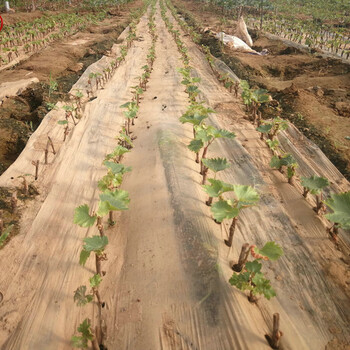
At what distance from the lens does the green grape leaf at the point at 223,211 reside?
3.63 metres

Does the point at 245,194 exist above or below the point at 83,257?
above

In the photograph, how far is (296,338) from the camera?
3.02m

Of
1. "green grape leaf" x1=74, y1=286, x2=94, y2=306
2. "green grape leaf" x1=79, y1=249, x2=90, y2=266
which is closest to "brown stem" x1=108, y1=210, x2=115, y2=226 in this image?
"green grape leaf" x1=79, y1=249, x2=90, y2=266

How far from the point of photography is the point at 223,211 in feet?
12.3

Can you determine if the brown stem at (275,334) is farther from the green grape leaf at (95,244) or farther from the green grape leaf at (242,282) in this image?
the green grape leaf at (95,244)

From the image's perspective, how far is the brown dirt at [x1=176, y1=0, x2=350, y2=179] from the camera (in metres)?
7.25

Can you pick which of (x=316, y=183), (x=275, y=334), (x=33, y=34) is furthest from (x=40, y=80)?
(x=275, y=334)

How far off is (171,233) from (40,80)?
32.6 ft

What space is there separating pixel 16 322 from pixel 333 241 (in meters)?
4.56

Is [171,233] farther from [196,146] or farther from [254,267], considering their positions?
[196,146]

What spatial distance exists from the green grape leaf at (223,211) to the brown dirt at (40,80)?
521cm

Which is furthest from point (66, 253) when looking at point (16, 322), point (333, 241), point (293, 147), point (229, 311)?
point (293, 147)

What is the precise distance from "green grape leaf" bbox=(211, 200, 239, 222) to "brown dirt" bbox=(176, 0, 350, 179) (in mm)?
3621

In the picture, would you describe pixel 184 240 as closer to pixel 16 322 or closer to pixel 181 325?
pixel 181 325
